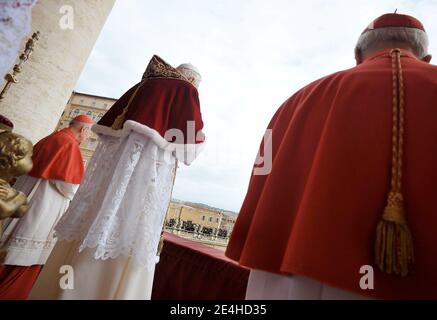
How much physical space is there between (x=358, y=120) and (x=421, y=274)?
588 mm

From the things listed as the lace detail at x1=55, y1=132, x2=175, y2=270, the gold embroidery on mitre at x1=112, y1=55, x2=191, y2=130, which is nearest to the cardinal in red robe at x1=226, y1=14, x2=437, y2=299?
the lace detail at x1=55, y1=132, x2=175, y2=270

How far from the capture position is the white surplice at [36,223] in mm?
2832

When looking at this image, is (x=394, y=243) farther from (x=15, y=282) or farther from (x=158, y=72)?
(x=15, y=282)

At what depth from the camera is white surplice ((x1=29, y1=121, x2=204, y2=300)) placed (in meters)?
1.54

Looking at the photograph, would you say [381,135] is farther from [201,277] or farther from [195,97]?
[201,277]

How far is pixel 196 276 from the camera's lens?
103 inches

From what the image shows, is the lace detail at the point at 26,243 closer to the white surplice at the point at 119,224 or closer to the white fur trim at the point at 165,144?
the white surplice at the point at 119,224

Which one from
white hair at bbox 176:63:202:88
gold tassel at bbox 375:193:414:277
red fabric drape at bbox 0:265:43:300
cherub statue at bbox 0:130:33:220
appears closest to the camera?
gold tassel at bbox 375:193:414:277

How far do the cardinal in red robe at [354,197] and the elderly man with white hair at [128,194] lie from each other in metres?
0.76

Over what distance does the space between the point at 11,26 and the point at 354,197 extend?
1.67 metres

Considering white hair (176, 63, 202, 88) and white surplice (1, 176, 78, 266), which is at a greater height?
white hair (176, 63, 202, 88)

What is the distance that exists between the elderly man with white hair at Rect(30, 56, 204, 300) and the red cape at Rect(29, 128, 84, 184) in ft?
4.11

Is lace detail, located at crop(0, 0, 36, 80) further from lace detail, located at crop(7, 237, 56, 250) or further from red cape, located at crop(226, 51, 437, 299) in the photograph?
lace detail, located at crop(7, 237, 56, 250)
